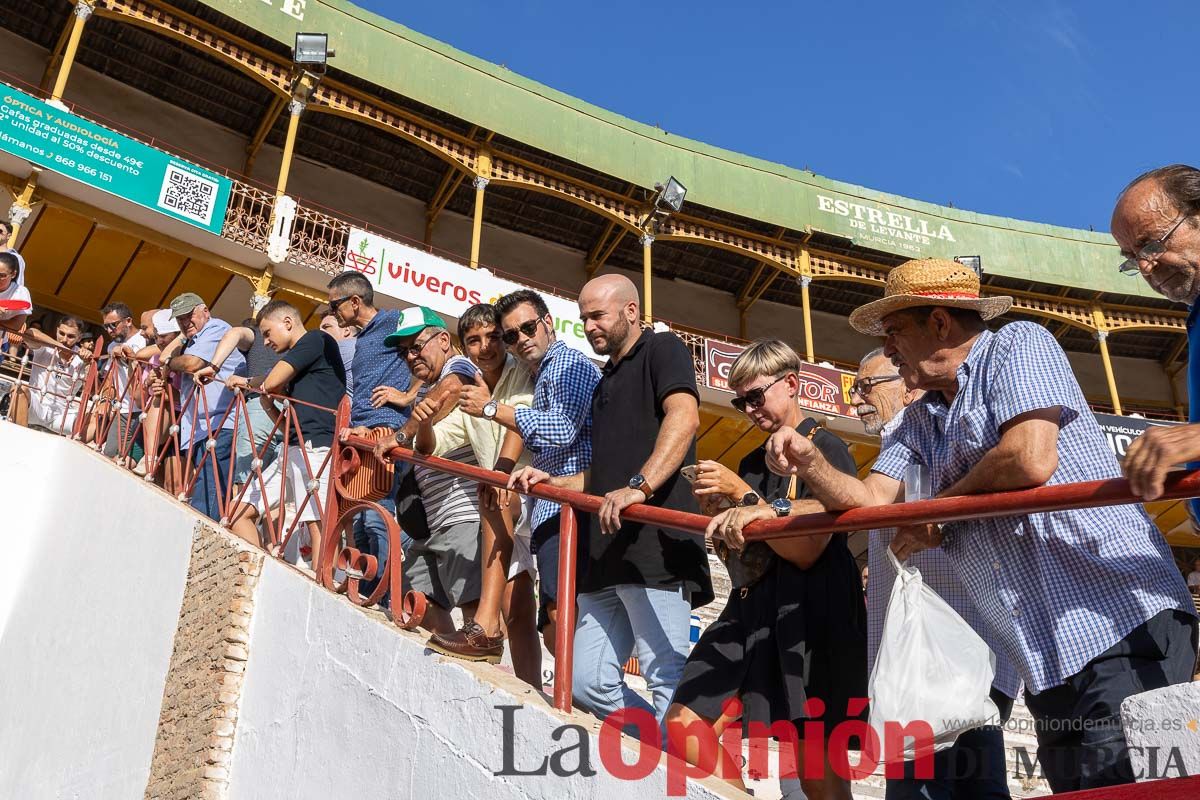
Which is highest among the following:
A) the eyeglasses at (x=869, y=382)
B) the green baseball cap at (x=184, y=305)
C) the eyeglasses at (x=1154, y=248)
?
the green baseball cap at (x=184, y=305)

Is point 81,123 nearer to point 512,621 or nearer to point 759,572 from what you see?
point 512,621

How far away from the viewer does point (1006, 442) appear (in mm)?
1884

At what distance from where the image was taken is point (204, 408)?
5535 mm

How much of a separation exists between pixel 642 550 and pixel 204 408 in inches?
142

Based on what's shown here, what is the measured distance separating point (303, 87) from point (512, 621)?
40.9 feet

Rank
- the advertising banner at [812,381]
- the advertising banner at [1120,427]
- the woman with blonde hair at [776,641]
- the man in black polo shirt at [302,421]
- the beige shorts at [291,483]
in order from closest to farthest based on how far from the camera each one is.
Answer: the woman with blonde hair at [776,641] < the man in black polo shirt at [302,421] < the beige shorts at [291,483] < the advertising banner at [812,381] < the advertising banner at [1120,427]

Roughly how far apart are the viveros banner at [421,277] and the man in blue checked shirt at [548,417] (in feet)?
31.6

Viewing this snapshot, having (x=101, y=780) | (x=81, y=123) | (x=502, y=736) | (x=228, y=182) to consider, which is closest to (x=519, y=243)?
(x=228, y=182)

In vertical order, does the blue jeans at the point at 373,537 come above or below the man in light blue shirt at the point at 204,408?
below

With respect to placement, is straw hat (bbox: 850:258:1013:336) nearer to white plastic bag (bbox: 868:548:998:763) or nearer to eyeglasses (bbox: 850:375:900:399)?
white plastic bag (bbox: 868:548:998:763)

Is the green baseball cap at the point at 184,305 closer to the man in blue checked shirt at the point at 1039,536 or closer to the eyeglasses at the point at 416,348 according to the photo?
the eyeglasses at the point at 416,348

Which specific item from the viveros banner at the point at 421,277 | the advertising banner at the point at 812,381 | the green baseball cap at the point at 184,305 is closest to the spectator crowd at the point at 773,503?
the green baseball cap at the point at 184,305

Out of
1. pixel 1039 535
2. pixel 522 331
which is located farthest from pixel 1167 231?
pixel 522 331

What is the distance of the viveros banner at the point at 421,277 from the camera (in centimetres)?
1345
